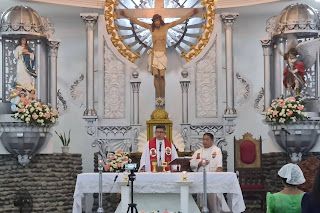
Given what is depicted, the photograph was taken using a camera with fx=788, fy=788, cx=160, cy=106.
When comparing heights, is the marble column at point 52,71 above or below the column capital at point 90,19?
below

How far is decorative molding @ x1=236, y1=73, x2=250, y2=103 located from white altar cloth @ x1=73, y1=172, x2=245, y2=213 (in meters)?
5.27

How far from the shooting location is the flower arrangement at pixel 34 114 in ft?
49.1

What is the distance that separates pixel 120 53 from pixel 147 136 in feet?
7.39

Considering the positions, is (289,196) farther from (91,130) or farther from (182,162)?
(91,130)

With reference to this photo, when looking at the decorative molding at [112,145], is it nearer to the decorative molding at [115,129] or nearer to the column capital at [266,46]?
the decorative molding at [115,129]

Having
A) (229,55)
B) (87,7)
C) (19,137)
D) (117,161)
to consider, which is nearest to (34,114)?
(19,137)

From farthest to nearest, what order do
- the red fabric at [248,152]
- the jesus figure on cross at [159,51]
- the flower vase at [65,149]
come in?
1. the jesus figure on cross at [159,51]
2. the flower vase at [65,149]
3. the red fabric at [248,152]

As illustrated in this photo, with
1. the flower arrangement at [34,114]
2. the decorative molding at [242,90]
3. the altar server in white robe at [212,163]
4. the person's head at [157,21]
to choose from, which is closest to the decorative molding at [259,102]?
the decorative molding at [242,90]

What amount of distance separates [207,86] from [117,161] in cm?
318

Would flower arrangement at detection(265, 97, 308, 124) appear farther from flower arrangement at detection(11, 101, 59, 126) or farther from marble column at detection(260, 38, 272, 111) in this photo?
flower arrangement at detection(11, 101, 59, 126)

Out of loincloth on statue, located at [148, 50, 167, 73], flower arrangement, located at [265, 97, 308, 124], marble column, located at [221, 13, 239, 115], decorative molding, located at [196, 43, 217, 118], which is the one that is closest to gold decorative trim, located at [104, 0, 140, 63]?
loincloth on statue, located at [148, 50, 167, 73]

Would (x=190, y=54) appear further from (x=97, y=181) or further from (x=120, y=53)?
(x=97, y=181)

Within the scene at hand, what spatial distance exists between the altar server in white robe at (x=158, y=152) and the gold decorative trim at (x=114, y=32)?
4195 mm

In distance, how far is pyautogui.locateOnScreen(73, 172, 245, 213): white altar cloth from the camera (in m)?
12.0
